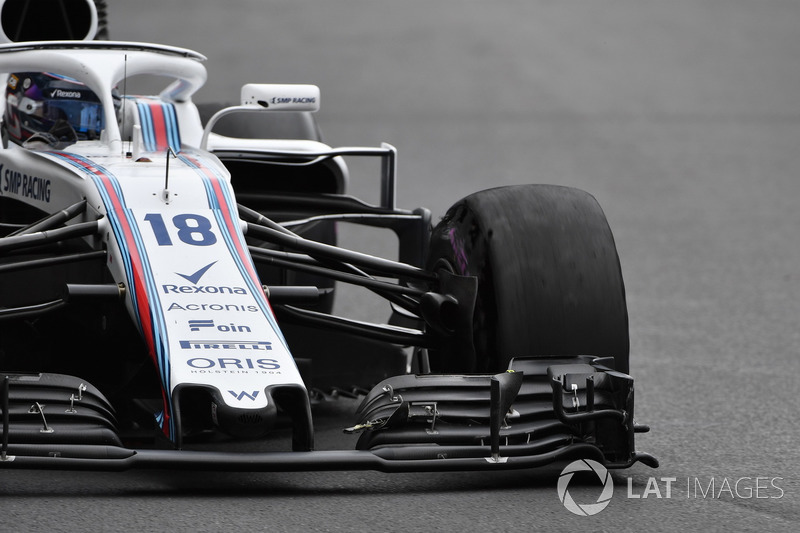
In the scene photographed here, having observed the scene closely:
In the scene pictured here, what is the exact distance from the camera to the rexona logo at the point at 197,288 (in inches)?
198

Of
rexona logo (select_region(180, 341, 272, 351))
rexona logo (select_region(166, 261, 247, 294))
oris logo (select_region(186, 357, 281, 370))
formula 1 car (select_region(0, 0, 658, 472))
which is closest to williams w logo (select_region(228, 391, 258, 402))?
formula 1 car (select_region(0, 0, 658, 472))

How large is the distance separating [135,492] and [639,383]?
3.36 meters

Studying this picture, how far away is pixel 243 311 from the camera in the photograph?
199 inches

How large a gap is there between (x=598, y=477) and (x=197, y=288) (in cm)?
157

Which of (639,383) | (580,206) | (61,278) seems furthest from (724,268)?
(61,278)

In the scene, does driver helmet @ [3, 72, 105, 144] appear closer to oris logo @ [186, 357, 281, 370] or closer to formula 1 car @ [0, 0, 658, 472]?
formula 1 car @ [0, 0, 658, 472]

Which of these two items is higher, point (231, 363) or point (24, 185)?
point (24, 185)

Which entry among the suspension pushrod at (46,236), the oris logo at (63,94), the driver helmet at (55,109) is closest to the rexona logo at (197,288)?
the suspension pushrod at (46,236)

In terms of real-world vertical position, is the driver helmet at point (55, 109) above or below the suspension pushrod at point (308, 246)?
above

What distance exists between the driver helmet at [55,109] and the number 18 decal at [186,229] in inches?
55.3

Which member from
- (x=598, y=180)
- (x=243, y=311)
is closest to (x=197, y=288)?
(x=243, y=311)

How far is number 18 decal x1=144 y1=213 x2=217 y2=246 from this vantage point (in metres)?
5.26

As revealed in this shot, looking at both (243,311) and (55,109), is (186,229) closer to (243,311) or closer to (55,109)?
(243,311)

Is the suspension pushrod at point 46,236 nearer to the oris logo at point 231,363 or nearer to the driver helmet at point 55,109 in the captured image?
the oris logo at point 231,363
